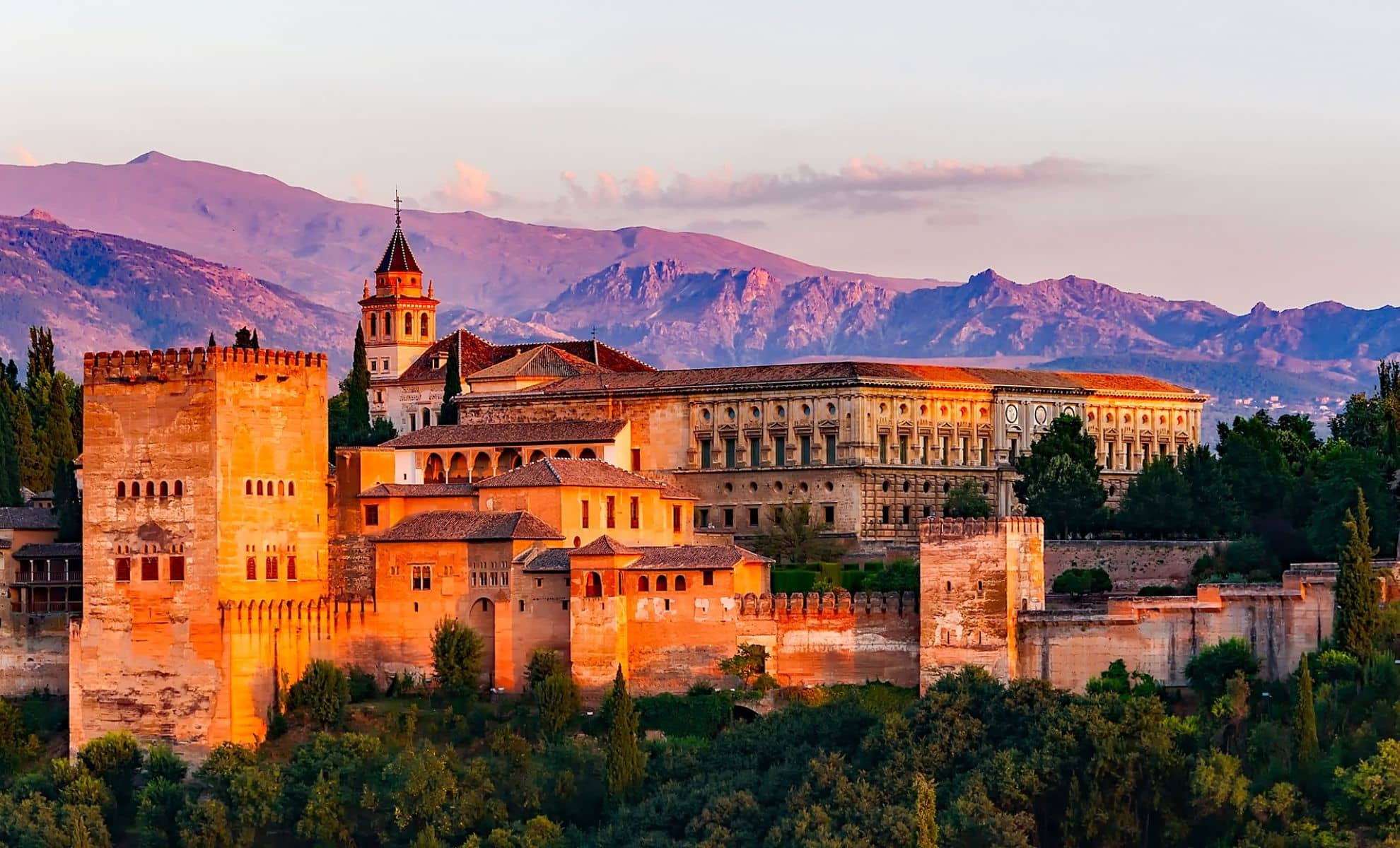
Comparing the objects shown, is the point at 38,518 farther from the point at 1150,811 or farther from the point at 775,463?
the point at 1150,811

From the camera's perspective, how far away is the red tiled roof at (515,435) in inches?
3263

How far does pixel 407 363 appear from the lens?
112m

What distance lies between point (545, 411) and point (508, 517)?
17777 mm

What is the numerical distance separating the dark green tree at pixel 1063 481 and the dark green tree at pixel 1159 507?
4.18 feet

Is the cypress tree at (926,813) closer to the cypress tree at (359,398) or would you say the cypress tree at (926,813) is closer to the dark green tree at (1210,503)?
the dark green tree at (1210,503)

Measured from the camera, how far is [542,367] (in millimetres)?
94188

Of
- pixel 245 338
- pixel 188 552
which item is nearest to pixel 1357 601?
pixel 188 552

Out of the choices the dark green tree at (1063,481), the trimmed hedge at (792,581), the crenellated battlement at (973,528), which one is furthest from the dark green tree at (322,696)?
the dark green tree at (1063,481)

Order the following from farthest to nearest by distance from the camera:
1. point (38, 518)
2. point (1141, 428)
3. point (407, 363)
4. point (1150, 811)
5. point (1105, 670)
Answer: point (407, 363) < point (1141, 428) < point (38, 518) < point (1105, 670) < point (1150, 811)

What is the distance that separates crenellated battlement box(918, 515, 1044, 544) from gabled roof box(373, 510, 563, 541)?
1086 centimetres

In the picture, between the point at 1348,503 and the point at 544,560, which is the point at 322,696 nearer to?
the point at 544,560

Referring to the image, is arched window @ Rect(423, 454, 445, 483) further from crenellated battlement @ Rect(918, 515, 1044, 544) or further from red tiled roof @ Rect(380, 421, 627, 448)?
crenellated battlement @ Rect(918, 515, 1044, 544)

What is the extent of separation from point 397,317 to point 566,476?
42237mm

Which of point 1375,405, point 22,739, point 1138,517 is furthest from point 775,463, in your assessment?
point 22,739
